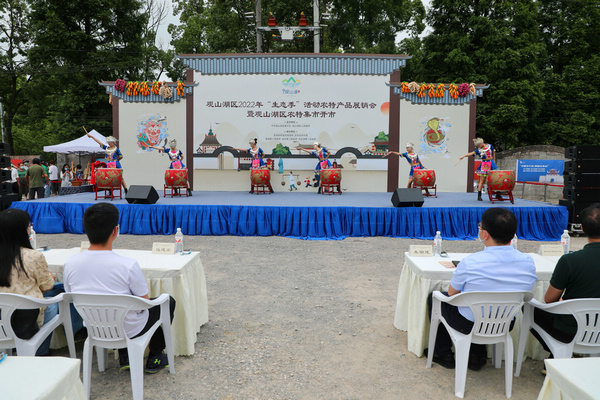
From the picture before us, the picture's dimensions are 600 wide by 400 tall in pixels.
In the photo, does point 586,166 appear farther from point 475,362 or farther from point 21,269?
point 21,269

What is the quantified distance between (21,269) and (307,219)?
4931 mm

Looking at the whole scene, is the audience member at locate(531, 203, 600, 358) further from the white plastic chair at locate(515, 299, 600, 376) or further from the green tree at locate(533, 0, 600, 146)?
the green tree at locate(533, 0, 600, 146)

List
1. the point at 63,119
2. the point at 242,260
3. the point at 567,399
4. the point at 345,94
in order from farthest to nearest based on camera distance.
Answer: the point at 63,119 → the point at 345,94 → the point at 242,260 → the point at 567,399

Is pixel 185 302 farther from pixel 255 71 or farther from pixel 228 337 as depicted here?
pixel 255 71

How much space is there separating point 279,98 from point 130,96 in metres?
3.71

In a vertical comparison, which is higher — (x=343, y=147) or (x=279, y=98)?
(x=279, y=98)

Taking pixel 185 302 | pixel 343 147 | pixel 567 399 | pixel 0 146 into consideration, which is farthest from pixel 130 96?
pixel 567 399

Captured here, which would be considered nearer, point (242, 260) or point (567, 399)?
point (567, 399)

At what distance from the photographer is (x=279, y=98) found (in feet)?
33.8

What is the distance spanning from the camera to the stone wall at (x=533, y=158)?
1198 centimetres

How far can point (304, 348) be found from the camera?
2768mm

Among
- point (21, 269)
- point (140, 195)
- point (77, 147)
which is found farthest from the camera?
point (77, 147)

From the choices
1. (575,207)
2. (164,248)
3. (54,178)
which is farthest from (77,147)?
(575,207)

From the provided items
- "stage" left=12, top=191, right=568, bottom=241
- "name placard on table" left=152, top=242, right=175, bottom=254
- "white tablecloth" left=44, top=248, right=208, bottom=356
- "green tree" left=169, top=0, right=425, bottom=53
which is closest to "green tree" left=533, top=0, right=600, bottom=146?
"green tree" left=169, top=0, right=425, bottom=53
